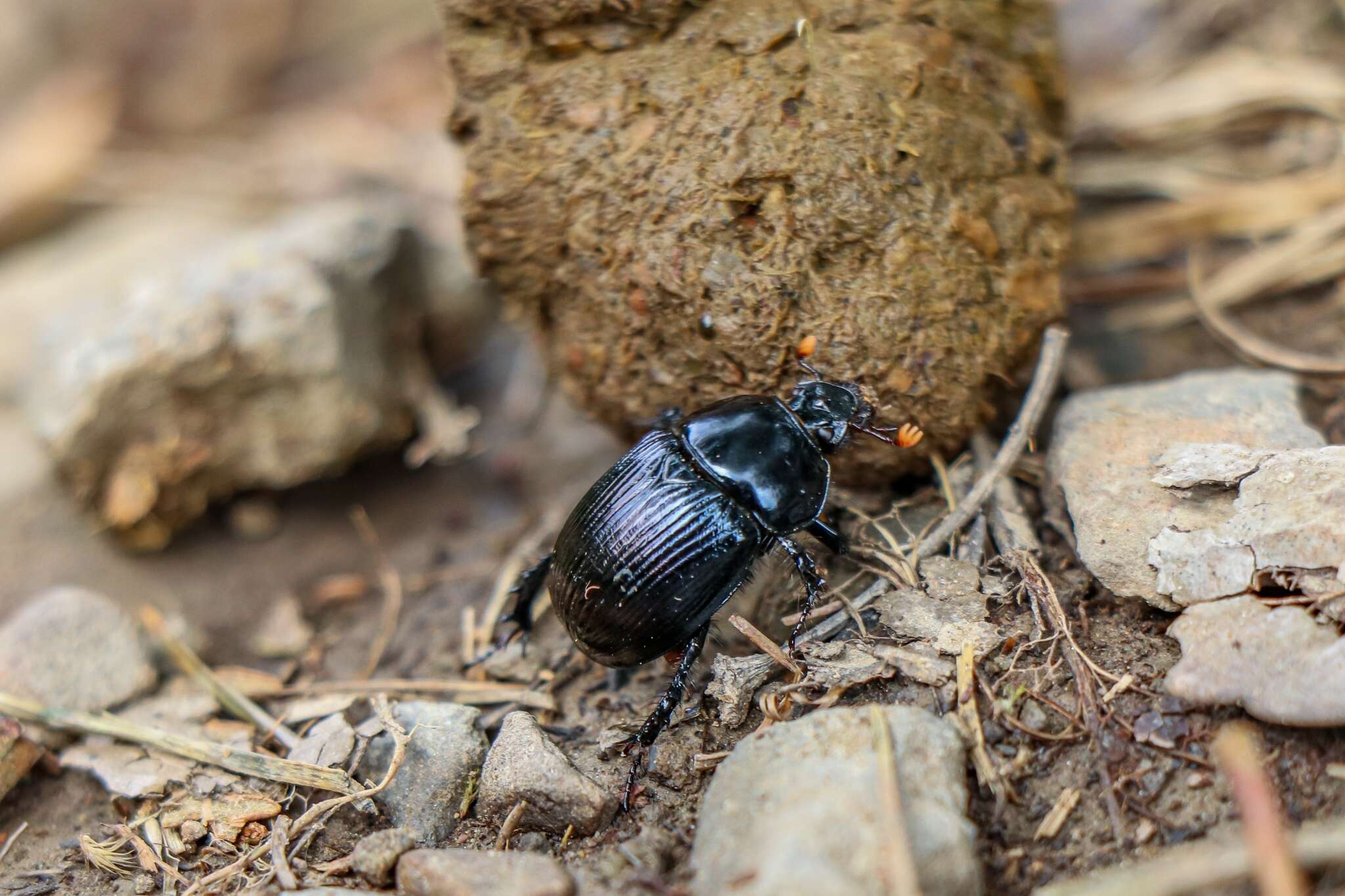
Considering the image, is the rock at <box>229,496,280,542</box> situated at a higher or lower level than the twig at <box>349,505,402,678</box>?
higher

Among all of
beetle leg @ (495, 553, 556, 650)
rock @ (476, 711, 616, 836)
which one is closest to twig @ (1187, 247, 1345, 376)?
beetle leg @ (495, 553, 556, 650)

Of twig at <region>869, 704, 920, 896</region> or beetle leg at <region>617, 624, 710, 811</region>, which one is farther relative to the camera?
beetle leg at <region>617, 624, 710, 811</region>

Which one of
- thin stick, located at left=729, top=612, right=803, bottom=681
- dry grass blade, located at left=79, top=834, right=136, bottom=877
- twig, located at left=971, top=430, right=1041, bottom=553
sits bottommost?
dry grass blade, located at left=79, top=834, right=136, bottom=877

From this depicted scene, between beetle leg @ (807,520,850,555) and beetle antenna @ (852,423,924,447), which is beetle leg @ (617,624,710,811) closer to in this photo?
beetle leg @ (807,520,850,555)

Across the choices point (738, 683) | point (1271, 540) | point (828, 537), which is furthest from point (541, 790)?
point (1271, 540)

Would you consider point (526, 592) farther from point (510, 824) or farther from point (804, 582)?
point (804, 582)

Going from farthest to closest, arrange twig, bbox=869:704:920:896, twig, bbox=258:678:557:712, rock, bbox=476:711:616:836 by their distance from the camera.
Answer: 1. twig, bbox=258:678:557:712
2. rock, bbox=476:711:616:836
3. twig, bbox=869:704:920:896

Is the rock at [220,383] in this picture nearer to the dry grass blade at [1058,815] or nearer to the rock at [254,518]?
the rock at [254,518]

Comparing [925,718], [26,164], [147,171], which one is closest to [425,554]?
[925,718]
